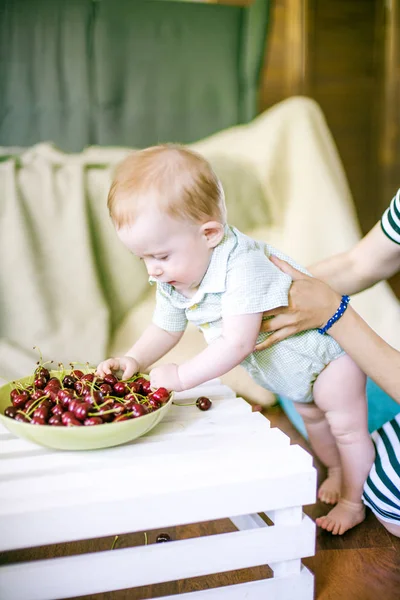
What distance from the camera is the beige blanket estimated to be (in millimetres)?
1949

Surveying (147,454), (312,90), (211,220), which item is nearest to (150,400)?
(147,454)

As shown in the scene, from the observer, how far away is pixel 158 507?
779 millimetres

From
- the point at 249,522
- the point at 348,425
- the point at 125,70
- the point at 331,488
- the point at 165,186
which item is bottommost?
the point at 331,488

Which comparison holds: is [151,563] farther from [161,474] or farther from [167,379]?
[167,379]

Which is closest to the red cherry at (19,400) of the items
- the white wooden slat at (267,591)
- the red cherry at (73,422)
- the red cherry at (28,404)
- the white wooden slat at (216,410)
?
the red cherry at (28,404)

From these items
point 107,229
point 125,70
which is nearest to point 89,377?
point 107,229

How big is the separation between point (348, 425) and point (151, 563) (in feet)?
1.68

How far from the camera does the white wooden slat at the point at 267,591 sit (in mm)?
853

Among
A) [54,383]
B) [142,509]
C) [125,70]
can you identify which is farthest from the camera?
[125,70]

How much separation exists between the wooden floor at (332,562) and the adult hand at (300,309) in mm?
395

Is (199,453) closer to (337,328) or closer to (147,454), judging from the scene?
(147,454)

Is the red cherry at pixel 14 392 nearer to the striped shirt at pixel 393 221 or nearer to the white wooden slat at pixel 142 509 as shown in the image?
the white wooden slat at pixel 142 509

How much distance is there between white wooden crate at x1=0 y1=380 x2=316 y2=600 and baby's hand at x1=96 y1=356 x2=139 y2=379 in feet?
0.51

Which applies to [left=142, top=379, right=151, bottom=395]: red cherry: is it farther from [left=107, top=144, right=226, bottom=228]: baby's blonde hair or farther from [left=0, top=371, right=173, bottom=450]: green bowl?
[left=107, top=144, right=226, bottom=228]: baby's blonde hair
